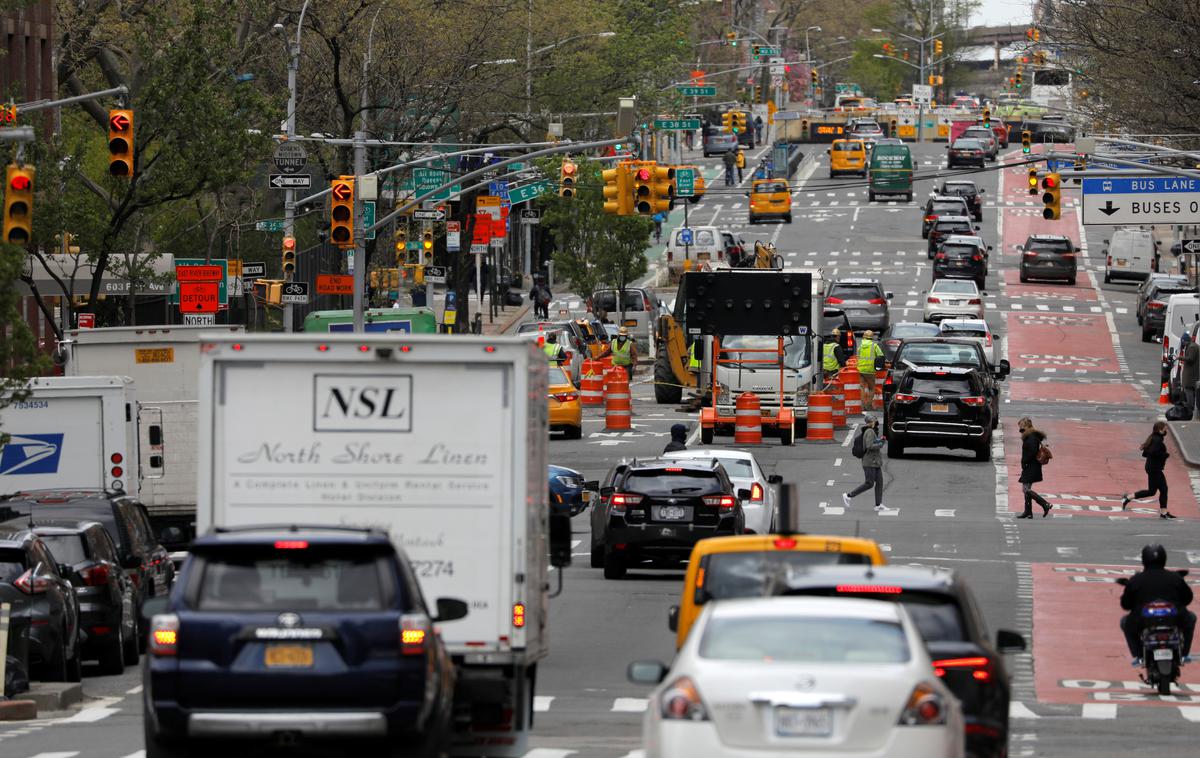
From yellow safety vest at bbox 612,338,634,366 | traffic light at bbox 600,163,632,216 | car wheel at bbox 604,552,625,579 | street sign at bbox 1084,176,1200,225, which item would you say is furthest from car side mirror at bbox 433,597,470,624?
yellow safety vest at bbox 612,338,634,366

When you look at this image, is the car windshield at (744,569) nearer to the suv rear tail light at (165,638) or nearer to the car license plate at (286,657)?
the car license plate at (286,657)

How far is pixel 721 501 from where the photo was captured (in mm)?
26266

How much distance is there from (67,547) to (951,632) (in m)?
11.3

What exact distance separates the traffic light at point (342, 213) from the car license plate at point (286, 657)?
84.7ft

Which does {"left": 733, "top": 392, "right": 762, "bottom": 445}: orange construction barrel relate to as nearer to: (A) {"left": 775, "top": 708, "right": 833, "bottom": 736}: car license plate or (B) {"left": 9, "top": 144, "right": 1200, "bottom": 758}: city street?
(B) {"left": 9, "top": 144, "right": 1200, "bottom": 758}: city street

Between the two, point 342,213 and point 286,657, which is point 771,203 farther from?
point 286,657

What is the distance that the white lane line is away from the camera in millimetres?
18250

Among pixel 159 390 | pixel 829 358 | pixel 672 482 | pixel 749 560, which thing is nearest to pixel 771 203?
pixel 829 358

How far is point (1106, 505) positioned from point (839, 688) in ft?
88.1

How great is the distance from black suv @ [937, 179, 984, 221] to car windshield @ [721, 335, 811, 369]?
50865 mm

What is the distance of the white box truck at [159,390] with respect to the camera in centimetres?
3134

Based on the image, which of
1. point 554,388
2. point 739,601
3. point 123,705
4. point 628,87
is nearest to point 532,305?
point 628,87

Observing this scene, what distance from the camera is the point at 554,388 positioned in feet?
147

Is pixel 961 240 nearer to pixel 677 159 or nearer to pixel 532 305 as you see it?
pixel 532 305
